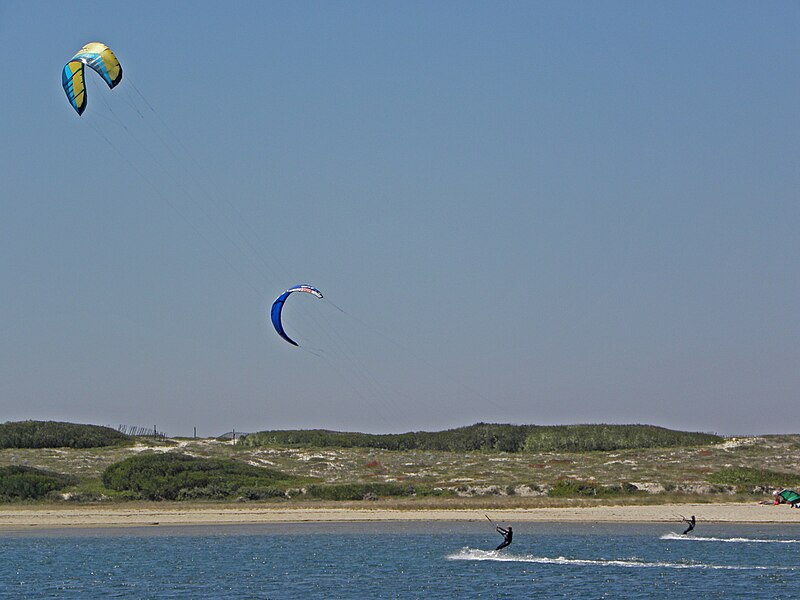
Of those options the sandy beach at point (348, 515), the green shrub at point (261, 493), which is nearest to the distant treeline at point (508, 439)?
the green shrub at point (261, 493)

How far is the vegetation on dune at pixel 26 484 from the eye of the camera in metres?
46.6

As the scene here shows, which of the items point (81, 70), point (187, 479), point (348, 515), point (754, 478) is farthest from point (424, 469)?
point (81, 70)

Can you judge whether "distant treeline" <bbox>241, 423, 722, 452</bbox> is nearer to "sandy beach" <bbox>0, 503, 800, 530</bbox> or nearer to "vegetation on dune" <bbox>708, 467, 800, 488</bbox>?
"vegetation on dune" <bbox>708, 467, 800, 488</bbox>

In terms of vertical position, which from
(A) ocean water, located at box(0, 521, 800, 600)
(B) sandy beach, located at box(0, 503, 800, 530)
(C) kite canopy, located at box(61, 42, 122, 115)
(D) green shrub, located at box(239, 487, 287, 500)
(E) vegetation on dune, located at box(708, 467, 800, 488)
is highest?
(C) kite canopy, located at box(61, 42, 122, 115)

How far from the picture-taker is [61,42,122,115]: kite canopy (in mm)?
32156

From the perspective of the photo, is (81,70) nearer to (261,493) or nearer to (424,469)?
(261,493)

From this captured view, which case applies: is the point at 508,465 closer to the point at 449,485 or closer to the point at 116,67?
the point at 449,485

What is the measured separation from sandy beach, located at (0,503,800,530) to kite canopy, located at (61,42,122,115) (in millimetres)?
15765

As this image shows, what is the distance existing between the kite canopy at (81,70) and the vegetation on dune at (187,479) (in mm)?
19892

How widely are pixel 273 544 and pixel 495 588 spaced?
1008 centimetres

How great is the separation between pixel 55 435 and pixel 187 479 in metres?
17.1

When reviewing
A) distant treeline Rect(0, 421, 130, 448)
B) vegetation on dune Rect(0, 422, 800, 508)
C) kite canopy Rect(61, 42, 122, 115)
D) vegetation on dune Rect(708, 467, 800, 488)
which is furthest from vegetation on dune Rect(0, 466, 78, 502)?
vegetation on dune Rect(708, 467, 800, 488)

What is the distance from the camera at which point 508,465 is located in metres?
55.4

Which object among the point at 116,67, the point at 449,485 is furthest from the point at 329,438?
the point at 116,67
